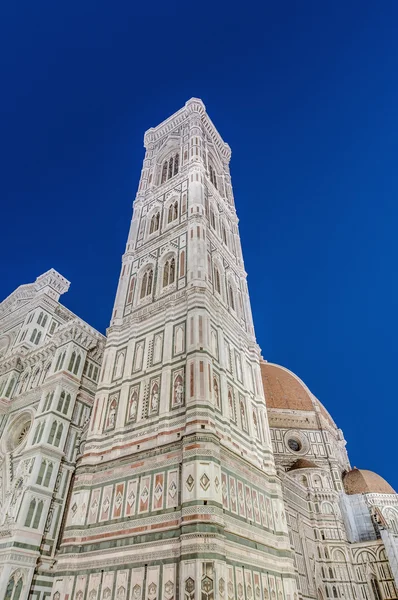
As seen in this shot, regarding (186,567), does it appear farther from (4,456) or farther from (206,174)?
(206,174)

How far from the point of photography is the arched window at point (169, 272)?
20188mm

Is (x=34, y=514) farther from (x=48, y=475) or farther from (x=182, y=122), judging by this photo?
(x=182, y=122)

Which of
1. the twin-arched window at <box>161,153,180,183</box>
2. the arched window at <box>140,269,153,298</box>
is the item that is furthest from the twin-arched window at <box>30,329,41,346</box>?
the twin-arched window at <box>161,153,180,183</box>

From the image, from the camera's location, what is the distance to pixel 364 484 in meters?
28.7

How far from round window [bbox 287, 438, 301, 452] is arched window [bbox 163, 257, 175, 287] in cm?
2059

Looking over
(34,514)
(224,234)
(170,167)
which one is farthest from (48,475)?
(170,167)

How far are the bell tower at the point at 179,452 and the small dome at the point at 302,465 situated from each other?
44.3 feet

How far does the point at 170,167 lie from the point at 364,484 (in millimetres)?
26841

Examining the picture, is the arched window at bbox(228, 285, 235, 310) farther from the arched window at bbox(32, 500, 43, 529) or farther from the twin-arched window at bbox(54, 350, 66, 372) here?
the arched window at bbox(32, 500, 43, 529)

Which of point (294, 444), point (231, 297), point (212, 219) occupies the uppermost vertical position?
point (212, 219)

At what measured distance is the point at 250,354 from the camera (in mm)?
20109

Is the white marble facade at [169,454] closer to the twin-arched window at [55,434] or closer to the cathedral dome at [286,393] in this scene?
the twin-arched window at [55,434]

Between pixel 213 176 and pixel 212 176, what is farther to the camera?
pixel 213 176

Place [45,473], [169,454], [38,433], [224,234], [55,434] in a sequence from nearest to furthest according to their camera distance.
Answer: [169,454]
[45,473]
[38,433]
[55,434]
[224,234]
